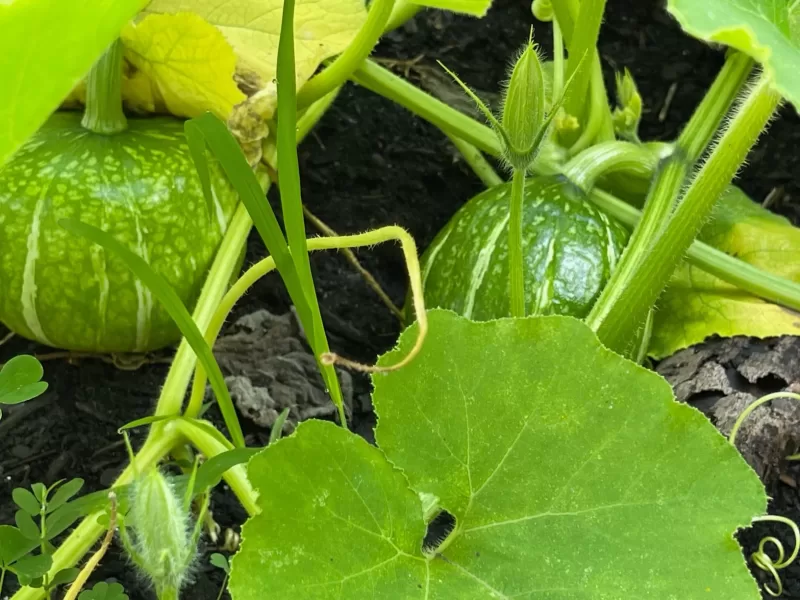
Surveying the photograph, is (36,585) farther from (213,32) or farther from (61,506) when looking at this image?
(213,32)

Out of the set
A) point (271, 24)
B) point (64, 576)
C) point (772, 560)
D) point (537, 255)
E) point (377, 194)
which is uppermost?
point (271, 24)

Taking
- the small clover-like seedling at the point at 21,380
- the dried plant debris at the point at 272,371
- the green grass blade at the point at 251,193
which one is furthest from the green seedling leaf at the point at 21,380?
the dried plant debris at the point at 272,371

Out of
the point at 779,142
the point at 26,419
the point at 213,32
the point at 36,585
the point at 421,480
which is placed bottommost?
the point at 26,419

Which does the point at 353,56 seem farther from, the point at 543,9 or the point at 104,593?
the point at 104,593

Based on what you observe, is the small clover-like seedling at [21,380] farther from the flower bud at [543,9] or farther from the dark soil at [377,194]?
the flower bud at [543,9]

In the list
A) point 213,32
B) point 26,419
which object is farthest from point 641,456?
point 26,419

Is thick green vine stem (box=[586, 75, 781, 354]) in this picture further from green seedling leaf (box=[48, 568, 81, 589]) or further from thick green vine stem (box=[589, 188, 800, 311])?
green seedling leaf (box=[48, 568, 81, 589])

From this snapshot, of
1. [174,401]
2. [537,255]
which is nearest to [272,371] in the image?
[174,401]
